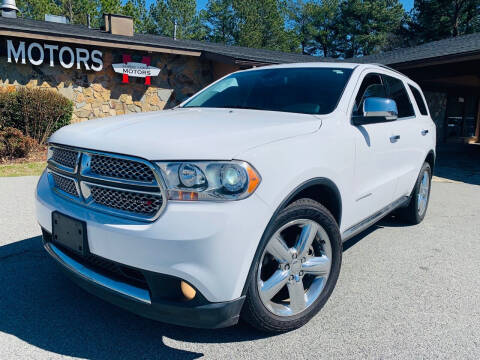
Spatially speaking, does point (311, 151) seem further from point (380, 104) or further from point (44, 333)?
point (44, 333)

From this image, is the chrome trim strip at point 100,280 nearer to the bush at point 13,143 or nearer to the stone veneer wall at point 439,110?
the bush at point 13,143

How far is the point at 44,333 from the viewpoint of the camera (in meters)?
2.53

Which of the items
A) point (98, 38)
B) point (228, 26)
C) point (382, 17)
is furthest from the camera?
point (228, 26)

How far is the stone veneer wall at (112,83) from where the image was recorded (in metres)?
11.4

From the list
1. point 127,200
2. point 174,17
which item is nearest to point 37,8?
point 174,17

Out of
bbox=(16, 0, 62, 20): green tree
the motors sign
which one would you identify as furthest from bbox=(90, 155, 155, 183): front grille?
bbox=(16, 0, 62, 20): green tree

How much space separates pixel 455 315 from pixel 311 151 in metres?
1.63

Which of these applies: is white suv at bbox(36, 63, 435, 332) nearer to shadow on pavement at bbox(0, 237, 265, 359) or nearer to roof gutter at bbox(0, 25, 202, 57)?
shadow on pavement at bbox(0, 237, 265, 359)

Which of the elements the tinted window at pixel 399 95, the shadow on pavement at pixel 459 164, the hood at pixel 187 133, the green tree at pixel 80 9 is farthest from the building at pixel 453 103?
the green tree at pixel 80 9

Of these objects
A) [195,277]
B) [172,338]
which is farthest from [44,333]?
[195,277]

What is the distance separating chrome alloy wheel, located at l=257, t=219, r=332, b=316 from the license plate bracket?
100cm

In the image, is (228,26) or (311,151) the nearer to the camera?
(311,151)

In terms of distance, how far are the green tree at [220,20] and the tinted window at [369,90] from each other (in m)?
43.8

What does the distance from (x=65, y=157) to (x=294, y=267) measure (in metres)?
1.62
